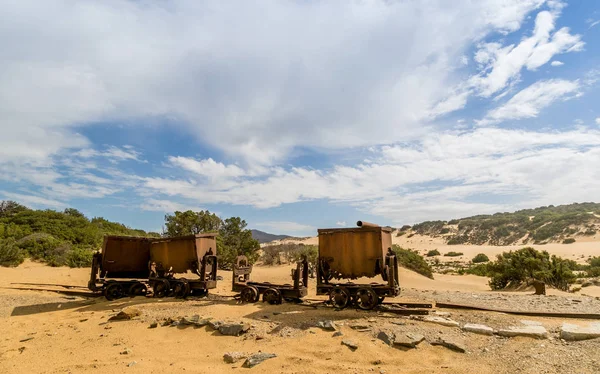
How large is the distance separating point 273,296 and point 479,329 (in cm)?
610

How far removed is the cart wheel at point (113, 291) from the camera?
43.5 feet

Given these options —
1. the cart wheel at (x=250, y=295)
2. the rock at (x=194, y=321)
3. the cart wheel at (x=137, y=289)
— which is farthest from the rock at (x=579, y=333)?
the cart wheel at (x=137, y=289)

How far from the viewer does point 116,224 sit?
1625 inches

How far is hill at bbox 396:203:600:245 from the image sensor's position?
Result: 45.7 metres

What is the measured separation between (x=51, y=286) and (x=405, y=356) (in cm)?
1692

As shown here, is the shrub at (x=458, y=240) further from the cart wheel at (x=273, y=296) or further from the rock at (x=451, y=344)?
the rock at (x=451, y=344)

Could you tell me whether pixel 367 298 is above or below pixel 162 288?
below

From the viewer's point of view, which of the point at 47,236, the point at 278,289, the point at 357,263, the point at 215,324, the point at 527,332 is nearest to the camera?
the point at 527,332


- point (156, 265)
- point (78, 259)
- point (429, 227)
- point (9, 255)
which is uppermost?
point (429, 227)

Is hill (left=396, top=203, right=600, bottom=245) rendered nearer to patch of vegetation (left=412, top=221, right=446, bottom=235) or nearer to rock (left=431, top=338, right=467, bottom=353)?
patch of vegetation (left=412, top=221, right=446, bottom=235)

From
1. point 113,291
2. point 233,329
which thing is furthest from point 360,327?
point 113,291

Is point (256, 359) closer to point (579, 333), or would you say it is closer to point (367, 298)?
point (367, 298)

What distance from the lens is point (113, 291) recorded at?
13.4 metres

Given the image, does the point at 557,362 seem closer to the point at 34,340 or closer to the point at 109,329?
the point at 109,329
